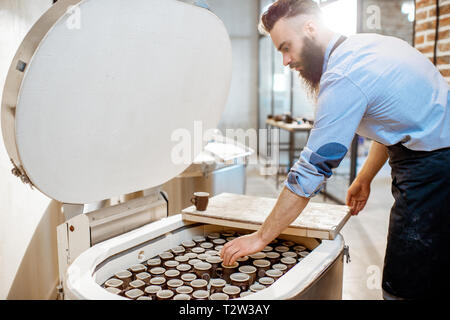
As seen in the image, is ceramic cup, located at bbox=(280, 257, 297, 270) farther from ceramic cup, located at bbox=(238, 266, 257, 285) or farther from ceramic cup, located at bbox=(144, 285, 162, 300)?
ceramic cup, located at bbox=(144, 285, 162, 300)

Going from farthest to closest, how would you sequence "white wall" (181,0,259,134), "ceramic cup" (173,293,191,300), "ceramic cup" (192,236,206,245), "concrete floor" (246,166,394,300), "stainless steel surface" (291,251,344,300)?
"white wall" (181,0,259,134)
"concrete floor" (246,166,394,300)
"ceramic cup" (192,236,206,245)
"ceramic cup" (173,293,191,300)
"stainless steel surface" (291,251,344,300)

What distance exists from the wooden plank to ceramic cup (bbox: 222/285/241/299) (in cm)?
31

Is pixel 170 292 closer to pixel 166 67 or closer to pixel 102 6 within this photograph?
pixel 166 67

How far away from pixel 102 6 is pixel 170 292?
80cm

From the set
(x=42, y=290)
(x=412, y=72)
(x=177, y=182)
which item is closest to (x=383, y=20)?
(x=177, y=182)

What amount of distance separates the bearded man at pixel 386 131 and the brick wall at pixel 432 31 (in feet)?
3.93

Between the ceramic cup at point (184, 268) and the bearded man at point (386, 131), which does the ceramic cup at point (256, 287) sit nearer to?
the bearded man at point (386, 131)

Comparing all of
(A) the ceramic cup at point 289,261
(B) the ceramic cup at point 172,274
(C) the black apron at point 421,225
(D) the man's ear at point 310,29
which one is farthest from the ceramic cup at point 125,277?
(D) the man's ear at point 310,29

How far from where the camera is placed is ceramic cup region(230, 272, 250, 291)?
1271 millimetres

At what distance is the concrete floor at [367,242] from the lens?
275 centimetres

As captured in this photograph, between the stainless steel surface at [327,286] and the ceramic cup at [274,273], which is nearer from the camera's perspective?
the stainless steel surface at [327,286]

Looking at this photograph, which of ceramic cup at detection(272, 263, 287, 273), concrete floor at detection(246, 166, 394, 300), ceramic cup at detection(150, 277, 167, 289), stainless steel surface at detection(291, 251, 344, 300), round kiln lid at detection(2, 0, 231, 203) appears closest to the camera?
round kiln lid at detection(2, 0, 231, 203)

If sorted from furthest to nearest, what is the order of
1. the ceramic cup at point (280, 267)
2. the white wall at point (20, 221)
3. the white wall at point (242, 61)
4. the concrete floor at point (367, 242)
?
1. the white wall at point (242, 61)
2. the concrete floor at point (367, 242)
3. the white wall at point (20, 221)
4. the ceramic cup at point (280, 267)

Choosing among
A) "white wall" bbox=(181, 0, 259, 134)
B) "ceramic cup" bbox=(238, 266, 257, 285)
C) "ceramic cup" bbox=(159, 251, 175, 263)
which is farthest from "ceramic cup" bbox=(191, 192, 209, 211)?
"white wall" bbox=(181, 0, 259, 134)
